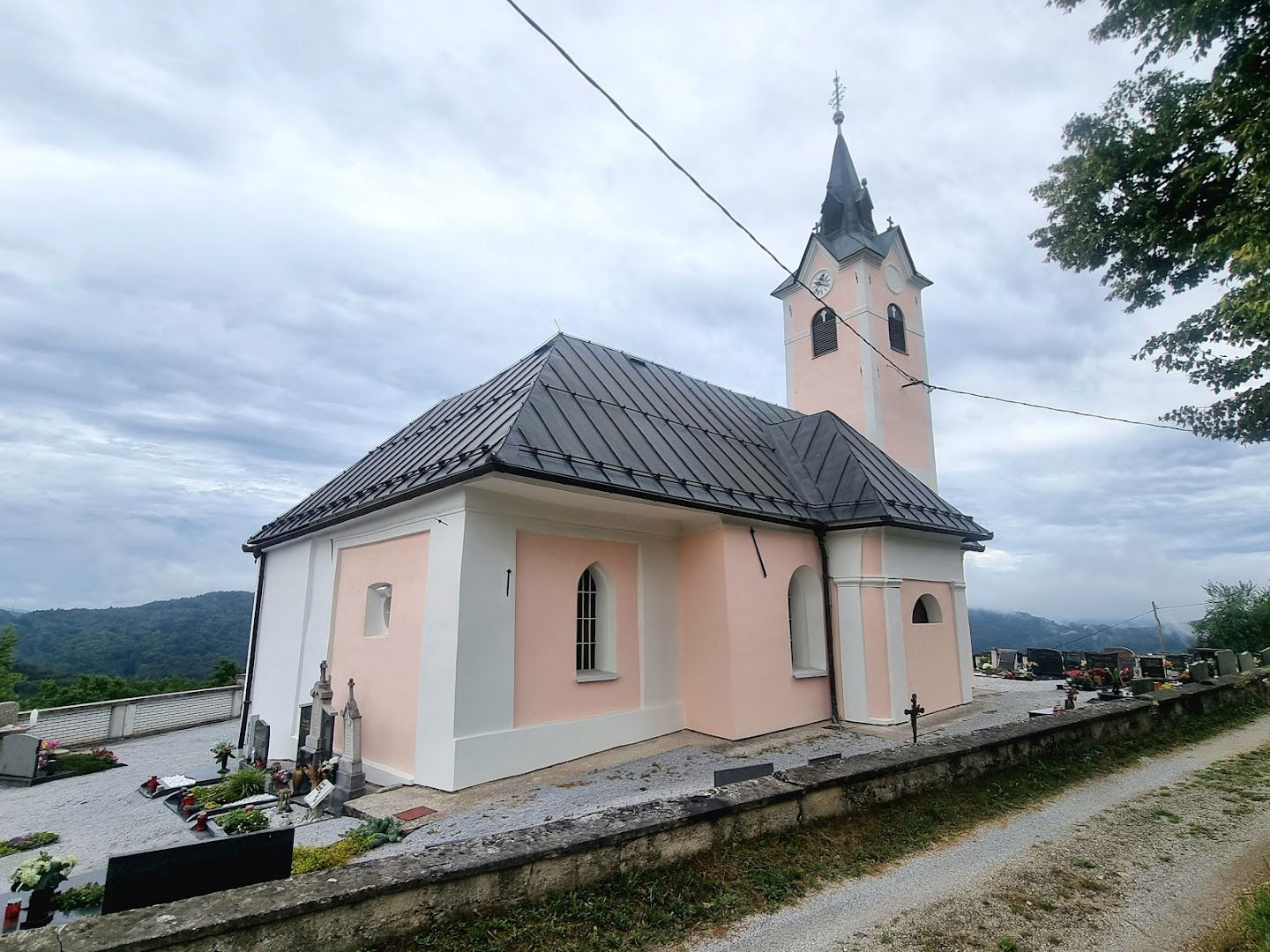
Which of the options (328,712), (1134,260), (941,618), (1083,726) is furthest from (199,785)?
(1134,260)

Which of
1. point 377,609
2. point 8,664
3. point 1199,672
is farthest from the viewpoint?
point 8,664

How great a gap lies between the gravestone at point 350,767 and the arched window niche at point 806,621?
26.9 feet

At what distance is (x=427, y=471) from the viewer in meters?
9.63

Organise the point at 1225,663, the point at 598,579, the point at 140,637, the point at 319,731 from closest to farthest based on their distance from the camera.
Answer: the point at 319,731, the point at 598,579, the point at 1225,663, the point at 140,637

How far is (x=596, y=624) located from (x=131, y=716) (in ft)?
48.2

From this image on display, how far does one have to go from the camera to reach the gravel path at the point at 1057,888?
154 inches

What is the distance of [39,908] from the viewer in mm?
5520

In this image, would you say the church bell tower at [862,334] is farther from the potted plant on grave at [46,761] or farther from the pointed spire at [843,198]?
the potted plant on grave at [46,761]

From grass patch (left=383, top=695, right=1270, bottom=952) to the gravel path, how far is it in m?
0.18

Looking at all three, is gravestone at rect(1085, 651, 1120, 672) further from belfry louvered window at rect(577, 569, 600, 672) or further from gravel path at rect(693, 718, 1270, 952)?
belfry louvered window at rect(577, 569, 600, 672)

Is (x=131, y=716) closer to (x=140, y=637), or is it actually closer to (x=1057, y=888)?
(x=1057, y=888)

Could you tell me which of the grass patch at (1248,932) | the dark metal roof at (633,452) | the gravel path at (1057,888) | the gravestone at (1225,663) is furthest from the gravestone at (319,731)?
the gravestone at (1225,663)

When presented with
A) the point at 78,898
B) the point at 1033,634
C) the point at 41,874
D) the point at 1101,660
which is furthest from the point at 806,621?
the point at 1033,634

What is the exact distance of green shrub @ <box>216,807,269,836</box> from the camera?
786 centimetres
